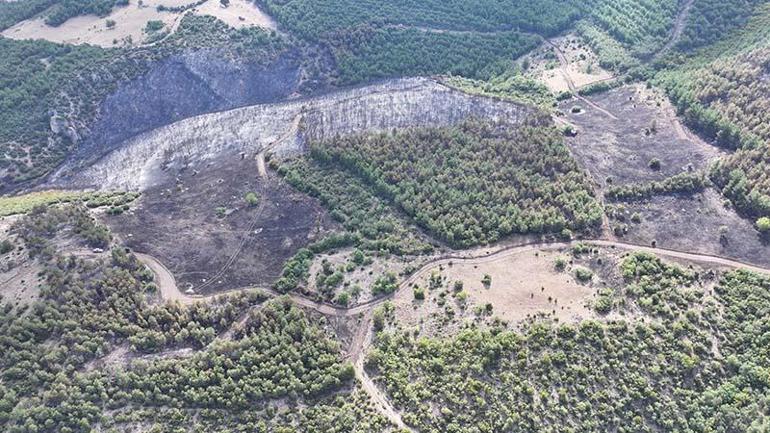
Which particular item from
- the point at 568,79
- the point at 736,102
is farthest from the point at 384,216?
the point at 736,102

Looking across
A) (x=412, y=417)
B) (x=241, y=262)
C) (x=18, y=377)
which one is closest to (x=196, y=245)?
(x=241, y=262)

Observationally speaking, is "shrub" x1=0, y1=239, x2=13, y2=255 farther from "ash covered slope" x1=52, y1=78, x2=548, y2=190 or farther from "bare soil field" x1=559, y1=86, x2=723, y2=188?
"bare soil field" x1=559, y1=86, x2=723, y2=188

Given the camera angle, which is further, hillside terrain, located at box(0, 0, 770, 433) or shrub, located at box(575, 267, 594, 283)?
shrub, located at box(575, 267, 594, 283)

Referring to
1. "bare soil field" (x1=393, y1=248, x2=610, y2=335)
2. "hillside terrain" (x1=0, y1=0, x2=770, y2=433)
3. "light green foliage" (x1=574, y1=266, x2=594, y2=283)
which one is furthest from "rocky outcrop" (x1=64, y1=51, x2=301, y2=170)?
"light green foliage" (x1=574, y1=266, x2=594, y2=283)

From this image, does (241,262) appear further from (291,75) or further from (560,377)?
(291,75)

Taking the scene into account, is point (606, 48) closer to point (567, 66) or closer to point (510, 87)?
point (567, 66)

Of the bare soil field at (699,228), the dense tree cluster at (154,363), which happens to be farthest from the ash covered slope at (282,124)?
the dense tree cluster at (154,363)
